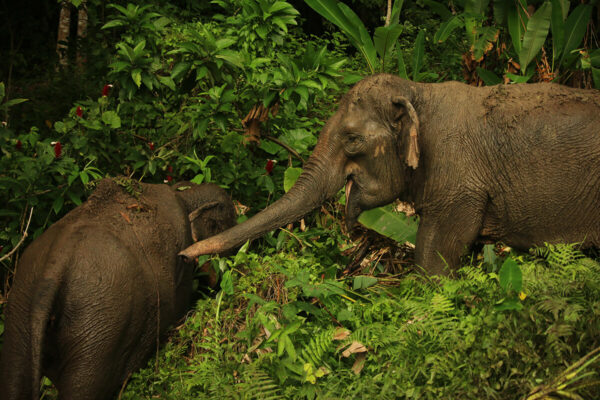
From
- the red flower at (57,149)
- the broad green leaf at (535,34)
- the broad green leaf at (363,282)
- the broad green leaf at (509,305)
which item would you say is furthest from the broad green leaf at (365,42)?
the broad green leaf at (509,305)

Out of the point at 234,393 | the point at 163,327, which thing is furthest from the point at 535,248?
the point at 163,327

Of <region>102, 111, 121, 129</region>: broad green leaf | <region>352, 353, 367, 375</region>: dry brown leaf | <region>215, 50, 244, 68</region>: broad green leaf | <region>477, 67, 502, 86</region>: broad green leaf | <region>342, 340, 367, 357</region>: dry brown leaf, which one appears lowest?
<region>352, 353, 367, 375</region>: dry brown leaf

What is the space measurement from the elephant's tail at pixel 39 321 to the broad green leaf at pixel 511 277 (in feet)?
8.55

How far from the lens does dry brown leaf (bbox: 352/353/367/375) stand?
3438 mm

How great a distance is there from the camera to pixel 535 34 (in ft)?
17.9

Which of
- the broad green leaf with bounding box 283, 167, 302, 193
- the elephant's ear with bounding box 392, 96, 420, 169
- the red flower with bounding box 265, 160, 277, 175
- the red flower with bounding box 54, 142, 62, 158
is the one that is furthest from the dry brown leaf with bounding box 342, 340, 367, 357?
the red flower with bounding box 54, 142, 62, 158

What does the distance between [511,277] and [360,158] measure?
1587 mm

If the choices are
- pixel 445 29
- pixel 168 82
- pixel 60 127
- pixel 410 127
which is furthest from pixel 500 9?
pixel 60 127

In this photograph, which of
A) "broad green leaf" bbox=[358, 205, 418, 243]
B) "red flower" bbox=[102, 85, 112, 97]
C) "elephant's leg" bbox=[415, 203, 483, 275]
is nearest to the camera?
"elephant's leg" bbox=[415, 203, 483, 275]

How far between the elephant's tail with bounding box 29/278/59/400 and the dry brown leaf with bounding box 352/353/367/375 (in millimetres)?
1818

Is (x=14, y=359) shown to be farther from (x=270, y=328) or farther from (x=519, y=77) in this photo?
(x=519, y=77)

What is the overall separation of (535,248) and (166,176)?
3575mm

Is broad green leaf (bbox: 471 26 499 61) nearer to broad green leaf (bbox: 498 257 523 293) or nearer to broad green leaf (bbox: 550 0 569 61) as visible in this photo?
broad green leaf (bbox: 550 0 569 61)

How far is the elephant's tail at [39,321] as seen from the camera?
3.46m
